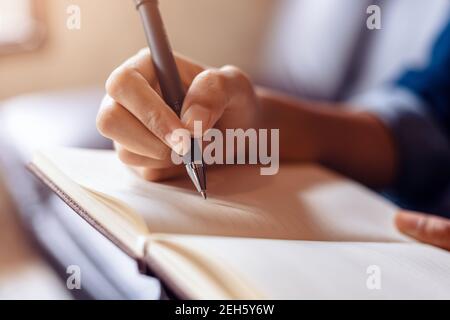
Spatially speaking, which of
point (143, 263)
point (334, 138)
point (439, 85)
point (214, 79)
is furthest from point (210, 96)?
point (439, 85)

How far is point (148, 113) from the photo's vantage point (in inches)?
12.6

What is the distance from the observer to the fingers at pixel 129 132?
33cm

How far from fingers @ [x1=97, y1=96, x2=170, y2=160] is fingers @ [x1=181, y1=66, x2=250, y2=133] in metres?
0.02

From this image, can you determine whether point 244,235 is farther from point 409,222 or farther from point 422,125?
point 422,125

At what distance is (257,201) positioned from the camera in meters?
0.35

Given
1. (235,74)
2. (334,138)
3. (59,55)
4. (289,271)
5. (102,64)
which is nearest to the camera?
(289,271)

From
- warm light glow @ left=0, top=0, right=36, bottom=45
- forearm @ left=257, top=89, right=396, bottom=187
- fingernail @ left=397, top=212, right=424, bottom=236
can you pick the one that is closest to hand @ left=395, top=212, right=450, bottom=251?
fingernail @ left=397, top=212, right=424, bottom=236

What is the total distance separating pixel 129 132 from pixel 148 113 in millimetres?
20

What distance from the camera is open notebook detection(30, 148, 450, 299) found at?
256 millimetres

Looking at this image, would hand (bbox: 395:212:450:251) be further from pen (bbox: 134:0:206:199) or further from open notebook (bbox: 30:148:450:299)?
pen (bbox: 134:0:206:199)

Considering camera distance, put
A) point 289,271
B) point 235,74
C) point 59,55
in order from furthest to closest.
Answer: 1. point 59,55
2. point 235,74
3. point 289,271

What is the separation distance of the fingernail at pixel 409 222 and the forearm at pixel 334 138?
0.13m
